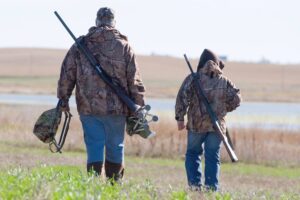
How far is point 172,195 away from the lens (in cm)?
775

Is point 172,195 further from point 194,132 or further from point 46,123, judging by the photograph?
point 194,132

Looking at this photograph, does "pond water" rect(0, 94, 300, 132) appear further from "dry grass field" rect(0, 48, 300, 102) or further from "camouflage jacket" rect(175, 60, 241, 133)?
"camouflage jacket" rect(175, 60, 241, 133)

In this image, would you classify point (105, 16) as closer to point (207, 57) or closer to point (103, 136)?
point (103, 136)

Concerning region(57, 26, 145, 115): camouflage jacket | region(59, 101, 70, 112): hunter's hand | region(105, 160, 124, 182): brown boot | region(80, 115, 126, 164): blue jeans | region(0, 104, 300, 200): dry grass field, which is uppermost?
region(57, 26, 145, 115): camouflage jacket

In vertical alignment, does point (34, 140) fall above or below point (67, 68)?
below

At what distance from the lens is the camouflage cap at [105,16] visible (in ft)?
33.4

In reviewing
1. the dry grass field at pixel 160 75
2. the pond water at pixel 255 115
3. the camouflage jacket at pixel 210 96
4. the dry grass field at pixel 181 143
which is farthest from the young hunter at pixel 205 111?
the dry grass field at pixel 160 75

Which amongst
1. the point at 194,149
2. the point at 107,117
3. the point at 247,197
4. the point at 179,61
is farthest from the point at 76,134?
the point at 179,61

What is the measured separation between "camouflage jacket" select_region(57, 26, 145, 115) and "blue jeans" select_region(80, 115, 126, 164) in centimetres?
8

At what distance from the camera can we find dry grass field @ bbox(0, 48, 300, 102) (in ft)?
211

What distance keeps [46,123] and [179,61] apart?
8720 cm

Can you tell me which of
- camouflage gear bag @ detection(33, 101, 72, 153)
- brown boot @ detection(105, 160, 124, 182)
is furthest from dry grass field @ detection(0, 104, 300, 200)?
brown boot @ detection(105, 160, 124, 182)

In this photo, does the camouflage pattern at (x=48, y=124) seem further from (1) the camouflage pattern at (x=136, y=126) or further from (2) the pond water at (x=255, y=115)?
(2) the pond water at (x=255, y=115)

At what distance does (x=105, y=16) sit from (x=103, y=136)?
47.1 inches
